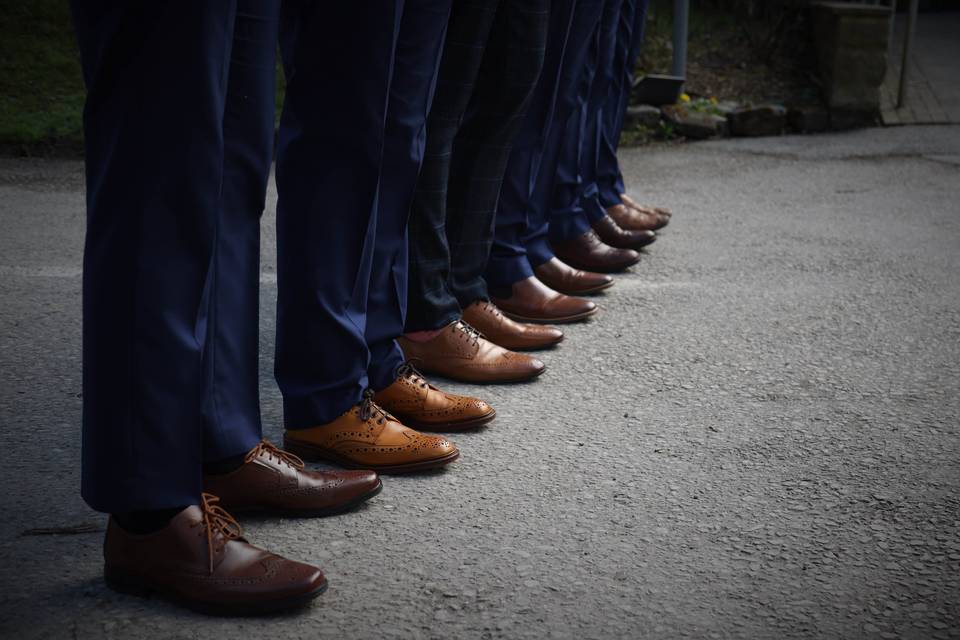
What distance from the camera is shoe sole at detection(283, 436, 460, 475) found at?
7.18 ft

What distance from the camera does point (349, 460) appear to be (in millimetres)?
2184

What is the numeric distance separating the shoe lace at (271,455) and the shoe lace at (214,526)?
195 millimetres

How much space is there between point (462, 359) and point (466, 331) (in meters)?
0.09

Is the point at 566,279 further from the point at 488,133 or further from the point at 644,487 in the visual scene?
the point at 644,487

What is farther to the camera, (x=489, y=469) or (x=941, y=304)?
(x=941, y=304)

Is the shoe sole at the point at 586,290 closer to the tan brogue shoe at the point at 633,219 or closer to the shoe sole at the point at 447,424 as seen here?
the tan brogue shoe at the point at 633,219

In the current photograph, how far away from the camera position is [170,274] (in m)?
1.56

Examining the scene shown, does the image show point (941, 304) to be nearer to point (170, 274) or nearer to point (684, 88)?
point (170, 274)

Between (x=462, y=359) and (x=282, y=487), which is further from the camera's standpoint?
(x=462, y=359)

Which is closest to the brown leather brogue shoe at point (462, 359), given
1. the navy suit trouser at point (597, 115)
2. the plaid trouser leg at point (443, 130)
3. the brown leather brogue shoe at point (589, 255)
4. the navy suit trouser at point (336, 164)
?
the plaid trouser leg at point (443, 130)

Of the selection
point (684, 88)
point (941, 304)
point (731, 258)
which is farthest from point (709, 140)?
point (941, 304)

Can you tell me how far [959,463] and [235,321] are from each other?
1.58 metres

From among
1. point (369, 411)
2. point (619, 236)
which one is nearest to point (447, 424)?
point (369, 411)

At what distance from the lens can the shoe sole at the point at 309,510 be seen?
1.94 meters
